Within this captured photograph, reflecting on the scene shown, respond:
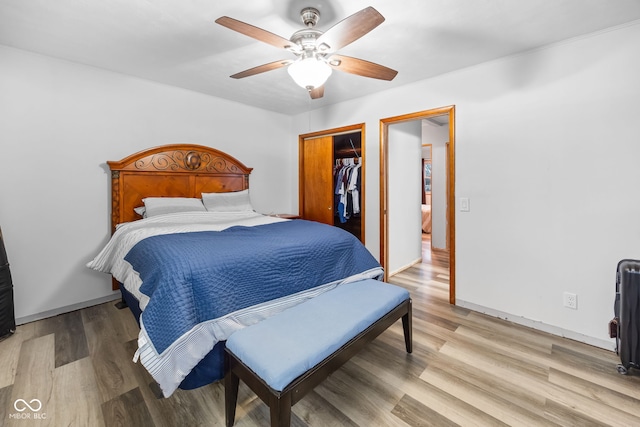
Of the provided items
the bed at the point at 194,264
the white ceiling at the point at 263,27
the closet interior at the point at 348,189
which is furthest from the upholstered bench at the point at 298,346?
the closet interior at the point at 348,189

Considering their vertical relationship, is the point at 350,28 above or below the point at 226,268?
above

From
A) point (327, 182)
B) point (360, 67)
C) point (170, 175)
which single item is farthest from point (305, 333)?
point (327, 182)

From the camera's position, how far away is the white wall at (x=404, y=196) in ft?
12.3

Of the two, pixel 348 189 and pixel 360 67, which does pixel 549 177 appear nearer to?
pixel 360 67

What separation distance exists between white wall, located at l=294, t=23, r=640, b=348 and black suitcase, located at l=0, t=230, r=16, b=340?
158 inches

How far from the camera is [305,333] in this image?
1.42 meters

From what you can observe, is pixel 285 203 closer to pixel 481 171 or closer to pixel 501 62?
pixel 481 171

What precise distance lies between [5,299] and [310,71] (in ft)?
9.70

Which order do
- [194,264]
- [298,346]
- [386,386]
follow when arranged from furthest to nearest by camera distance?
[386,386] → [194,264] → [298,346]

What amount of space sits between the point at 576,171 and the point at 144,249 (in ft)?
11.0

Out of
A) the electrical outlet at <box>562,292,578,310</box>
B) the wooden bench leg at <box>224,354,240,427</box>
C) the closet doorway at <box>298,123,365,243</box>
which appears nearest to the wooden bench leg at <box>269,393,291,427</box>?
the wooden bench leg at <box>224,354,240,427</box>

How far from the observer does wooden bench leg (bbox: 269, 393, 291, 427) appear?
1.15m

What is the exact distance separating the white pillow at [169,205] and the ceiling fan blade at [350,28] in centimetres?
226

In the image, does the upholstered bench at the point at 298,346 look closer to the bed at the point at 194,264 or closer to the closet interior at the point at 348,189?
the bed at the point at 194,264
